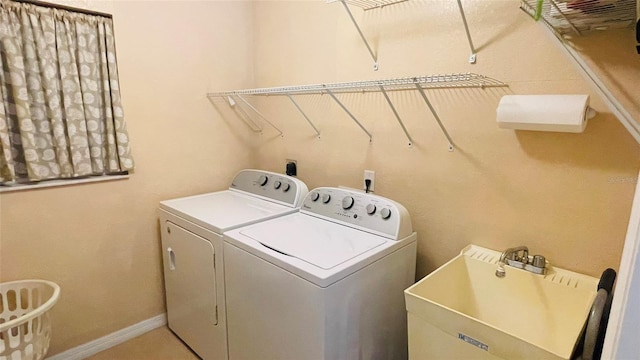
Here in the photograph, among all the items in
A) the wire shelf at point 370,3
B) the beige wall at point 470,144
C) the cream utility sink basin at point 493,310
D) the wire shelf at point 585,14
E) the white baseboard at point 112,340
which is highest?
the wire shelf at point 370,3

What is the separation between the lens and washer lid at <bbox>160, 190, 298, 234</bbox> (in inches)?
70.1

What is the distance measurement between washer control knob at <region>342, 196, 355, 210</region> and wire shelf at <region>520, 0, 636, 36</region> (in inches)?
42.5

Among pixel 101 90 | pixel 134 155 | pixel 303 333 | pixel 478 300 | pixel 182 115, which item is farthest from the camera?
pixel 182 115

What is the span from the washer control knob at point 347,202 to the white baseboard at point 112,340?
1.60m

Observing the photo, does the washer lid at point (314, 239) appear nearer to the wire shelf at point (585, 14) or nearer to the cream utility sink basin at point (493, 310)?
the cream utility sink basin at point (493, 310)

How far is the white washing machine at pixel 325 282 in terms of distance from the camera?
1283 mm

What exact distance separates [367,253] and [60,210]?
1726mm

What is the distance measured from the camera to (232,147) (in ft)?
8.59

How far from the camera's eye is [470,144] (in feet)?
5.13

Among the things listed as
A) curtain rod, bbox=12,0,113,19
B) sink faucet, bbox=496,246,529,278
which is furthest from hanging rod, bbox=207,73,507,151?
curtain rod, bbox=12,0,113,19

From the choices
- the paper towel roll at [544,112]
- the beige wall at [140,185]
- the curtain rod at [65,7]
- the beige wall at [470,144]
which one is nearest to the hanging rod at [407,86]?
the beige wall at [470,144]

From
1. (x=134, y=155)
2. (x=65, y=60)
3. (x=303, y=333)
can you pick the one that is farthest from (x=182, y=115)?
(x=303, y=333)

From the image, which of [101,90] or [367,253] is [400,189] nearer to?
[367,253]

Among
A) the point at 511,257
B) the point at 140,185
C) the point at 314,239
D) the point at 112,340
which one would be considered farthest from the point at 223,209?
the point at 511,257
